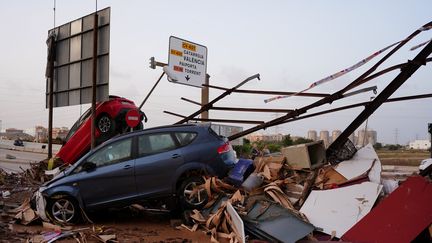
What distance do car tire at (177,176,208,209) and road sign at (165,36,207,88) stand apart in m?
5.28

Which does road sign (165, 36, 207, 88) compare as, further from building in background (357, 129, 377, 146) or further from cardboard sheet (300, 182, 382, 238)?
cardboard sheet (300, 182, 382, 238)

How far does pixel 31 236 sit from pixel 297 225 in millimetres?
4512

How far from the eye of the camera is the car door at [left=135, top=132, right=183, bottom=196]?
28.6 ft

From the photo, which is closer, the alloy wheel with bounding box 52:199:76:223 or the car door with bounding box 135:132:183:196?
the car door with bounding box 135:132:183:196

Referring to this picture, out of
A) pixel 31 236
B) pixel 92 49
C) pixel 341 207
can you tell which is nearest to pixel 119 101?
pixel 92 49

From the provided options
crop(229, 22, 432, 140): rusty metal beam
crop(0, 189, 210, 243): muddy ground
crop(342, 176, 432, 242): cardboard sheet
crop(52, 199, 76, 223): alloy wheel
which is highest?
crop(229, 22, 432, 140): rusty metal beam

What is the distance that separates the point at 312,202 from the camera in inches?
311

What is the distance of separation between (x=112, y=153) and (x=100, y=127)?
5.40m

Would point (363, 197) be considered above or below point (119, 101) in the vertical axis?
below

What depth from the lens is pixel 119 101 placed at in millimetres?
14445

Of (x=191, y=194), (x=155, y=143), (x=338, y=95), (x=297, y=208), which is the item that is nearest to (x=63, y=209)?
(x=155, y=143)

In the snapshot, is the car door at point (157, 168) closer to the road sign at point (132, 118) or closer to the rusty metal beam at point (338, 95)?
the rusty metal beam at point (338, 95)

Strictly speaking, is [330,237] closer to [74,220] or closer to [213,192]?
[213,192]

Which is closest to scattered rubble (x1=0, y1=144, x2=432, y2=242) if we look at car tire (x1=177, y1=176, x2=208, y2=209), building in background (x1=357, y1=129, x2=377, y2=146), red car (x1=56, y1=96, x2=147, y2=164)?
car tire (x1=177, y1=176, x2=208, y2=209)
